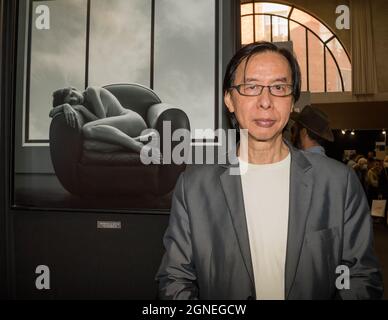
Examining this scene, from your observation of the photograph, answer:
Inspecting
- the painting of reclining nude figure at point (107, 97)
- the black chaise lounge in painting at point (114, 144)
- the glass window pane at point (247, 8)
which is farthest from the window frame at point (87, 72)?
the glass window pane at point (247, 8)

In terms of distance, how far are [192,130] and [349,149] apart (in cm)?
986

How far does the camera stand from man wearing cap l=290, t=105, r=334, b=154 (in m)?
2.46

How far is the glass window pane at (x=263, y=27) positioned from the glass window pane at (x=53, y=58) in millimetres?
8866

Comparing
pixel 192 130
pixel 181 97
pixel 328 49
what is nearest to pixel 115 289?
pixel 192 130

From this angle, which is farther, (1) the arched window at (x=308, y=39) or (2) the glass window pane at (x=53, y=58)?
(1) the arched window at (x=308, y=39)

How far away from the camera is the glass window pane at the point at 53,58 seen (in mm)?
2137

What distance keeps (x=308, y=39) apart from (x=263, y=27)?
1359mm

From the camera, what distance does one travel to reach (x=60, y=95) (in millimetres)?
2137

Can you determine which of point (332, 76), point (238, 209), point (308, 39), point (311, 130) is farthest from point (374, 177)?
point (238, 209)

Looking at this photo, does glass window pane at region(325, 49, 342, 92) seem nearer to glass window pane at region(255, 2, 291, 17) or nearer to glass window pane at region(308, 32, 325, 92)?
glass window pane at region(308, 32, 325, 92)

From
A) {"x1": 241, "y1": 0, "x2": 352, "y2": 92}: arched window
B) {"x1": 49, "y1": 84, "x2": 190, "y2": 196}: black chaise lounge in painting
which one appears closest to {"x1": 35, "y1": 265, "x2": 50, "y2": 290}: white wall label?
{"x1": 49, "y1": 84, "x2": 190, "y2": 196}: black chaise lounge in painting

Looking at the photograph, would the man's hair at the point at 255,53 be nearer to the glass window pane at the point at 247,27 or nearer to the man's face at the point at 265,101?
the man's face at the point at 265,101

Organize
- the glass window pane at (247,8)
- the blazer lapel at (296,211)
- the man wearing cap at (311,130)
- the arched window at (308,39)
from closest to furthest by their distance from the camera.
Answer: the blazer lapel at (296,211)
the man wearing cap at (311,130)
the arched window at (308,39)
the glass window pane at (247,8)

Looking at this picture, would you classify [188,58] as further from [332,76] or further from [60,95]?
[332,76]
